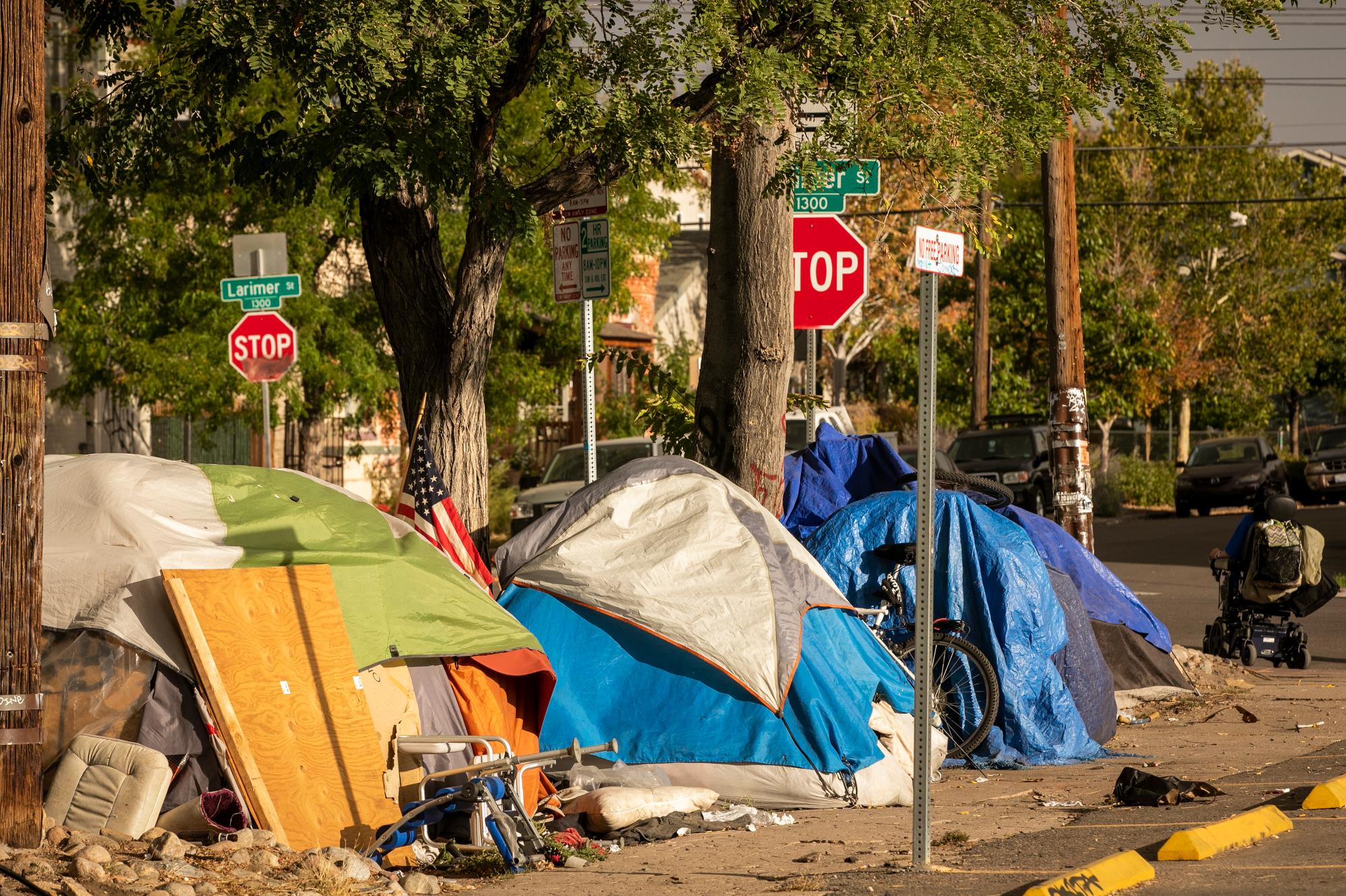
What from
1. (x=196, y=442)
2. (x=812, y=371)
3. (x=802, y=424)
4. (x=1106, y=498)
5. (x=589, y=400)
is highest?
(x=812, y=371)

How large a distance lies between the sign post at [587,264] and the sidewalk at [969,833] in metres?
3.43

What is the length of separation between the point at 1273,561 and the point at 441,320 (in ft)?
22.6

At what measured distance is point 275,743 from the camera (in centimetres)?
688

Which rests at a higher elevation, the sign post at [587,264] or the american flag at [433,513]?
the sign post at [587,264]

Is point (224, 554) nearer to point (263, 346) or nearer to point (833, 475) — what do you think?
point (833, 475)

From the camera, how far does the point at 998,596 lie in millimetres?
9664

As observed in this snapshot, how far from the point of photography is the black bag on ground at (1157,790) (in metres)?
7.92

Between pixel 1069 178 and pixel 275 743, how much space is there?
10.6 m

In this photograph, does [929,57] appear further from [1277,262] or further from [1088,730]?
[1277,262]

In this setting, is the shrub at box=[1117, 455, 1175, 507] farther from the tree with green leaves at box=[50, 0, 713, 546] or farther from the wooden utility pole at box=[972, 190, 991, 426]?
the tree with green leaves at box=[50, 0, 713, 546]

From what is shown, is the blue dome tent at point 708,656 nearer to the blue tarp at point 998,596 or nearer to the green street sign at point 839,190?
the blue tarp at point 998,596

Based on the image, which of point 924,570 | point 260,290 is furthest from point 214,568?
Answer: point 260,290

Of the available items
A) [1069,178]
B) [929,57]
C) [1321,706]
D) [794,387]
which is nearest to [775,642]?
[929,57]

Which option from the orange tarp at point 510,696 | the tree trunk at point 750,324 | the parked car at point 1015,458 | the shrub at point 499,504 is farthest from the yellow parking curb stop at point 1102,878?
the parked car at point 1015,458
